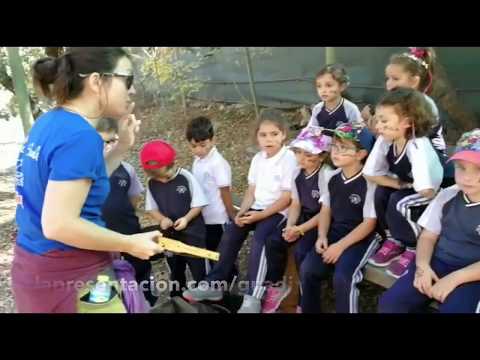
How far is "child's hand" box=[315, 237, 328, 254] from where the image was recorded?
277 centimetres

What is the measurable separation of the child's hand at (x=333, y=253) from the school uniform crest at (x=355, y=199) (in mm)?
227

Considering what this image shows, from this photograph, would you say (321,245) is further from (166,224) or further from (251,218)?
(166,224)

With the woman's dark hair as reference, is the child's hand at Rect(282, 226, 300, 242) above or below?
below

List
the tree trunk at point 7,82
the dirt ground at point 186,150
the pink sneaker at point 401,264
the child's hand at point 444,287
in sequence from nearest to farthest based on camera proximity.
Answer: the child's hand at point 444,287 < the pink sneaker at point 401,264 < the dirt ground at point 186,150 < the tree trunk at point 7,82

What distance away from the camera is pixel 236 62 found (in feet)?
23.6

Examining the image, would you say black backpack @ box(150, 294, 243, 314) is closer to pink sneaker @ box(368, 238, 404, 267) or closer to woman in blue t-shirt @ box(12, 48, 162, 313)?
woman in blue t-shirt @ box(12, 48, 162, 313)

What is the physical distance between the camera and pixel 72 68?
71.6 inches

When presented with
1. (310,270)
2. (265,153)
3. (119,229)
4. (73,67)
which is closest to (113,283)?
(73,67)

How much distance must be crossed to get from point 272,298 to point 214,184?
807 mm

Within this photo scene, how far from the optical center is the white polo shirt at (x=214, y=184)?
3.41 meters

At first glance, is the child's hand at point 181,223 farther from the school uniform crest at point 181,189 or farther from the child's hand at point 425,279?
the child's hand at point 425,279

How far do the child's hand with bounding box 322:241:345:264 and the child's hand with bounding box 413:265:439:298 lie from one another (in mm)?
452

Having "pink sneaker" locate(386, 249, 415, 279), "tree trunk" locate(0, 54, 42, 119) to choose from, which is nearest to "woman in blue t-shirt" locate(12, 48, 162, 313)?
"pink sneaker" locate(386, 249, 415, 279)

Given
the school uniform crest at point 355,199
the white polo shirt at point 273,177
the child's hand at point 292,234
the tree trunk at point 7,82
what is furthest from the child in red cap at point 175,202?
the tree trunk at point 7,82
